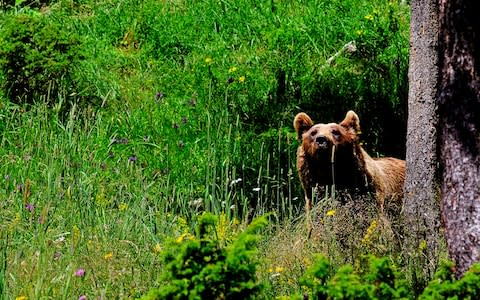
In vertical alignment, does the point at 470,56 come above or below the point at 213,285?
above

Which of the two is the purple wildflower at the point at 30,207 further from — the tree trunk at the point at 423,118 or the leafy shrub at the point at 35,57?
the leafy shrub at the point at 35,57

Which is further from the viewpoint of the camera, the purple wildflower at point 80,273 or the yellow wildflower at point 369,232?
the yellow wildflower at point 369,232

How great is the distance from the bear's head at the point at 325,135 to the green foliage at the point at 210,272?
4028 millimetres

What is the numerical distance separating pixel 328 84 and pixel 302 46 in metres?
0.87

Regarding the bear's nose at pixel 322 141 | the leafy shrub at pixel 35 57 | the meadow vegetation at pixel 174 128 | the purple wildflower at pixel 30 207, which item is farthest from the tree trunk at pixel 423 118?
the leafy shrub at pixel 35 57

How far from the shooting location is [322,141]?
789cm

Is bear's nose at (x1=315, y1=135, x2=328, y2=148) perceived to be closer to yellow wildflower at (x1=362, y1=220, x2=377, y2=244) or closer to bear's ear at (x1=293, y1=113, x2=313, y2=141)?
bear's ear at (x1=293, y1=113, x2=313, y2=141)

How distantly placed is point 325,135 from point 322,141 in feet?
0.20

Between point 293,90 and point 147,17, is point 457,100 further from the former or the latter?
point 147,17

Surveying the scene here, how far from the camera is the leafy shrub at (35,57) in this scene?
10594mm

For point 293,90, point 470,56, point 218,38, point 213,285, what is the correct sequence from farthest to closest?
1. point 218,38
2. point 293,90
3. point 470,56
4. point 213,285

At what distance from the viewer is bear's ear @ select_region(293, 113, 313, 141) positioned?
321 inches

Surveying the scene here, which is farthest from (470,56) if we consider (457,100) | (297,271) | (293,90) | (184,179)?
(293,90)

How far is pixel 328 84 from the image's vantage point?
10219mm
